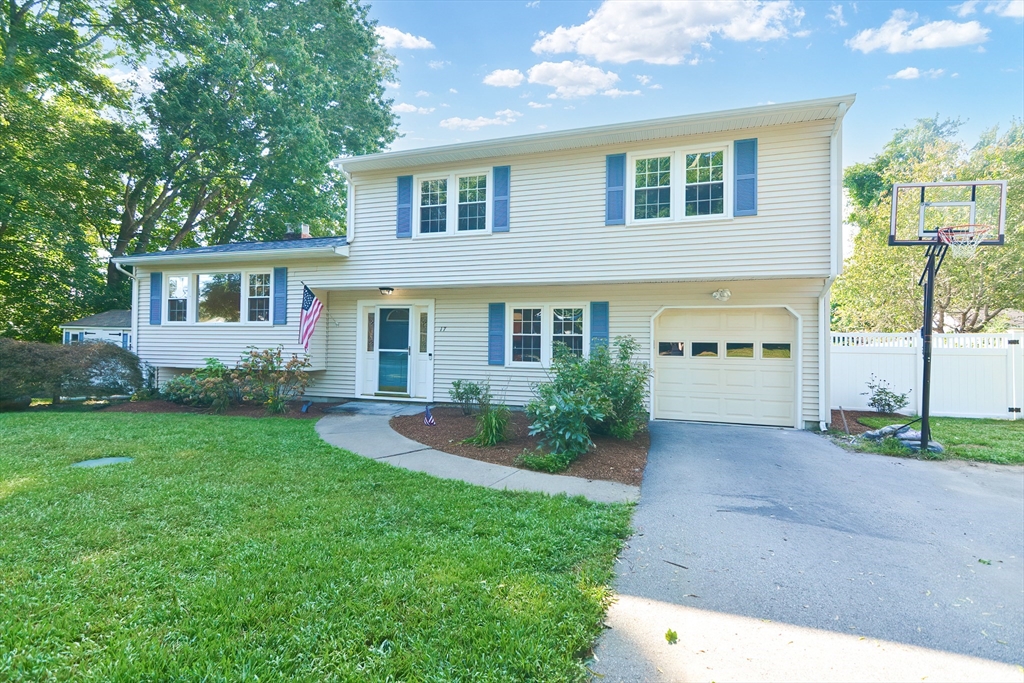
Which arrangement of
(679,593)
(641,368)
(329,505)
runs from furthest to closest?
(641,368) → (329,505) → (679,593)

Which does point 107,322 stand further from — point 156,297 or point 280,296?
point 280,296

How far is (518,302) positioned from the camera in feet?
32.6

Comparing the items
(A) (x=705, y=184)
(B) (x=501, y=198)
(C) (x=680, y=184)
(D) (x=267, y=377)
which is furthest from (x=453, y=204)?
(D) (x=267, y=377)

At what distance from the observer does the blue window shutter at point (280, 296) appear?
35.2 feet

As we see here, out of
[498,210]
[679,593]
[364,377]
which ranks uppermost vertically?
[498,210]

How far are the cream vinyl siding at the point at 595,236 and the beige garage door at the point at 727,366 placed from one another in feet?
3.86

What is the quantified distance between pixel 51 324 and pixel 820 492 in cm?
2461

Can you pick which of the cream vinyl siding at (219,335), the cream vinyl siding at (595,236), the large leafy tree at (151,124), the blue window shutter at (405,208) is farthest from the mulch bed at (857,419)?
the large leafy tree at (151,124)

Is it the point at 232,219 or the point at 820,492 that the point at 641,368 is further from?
the point at 232,219

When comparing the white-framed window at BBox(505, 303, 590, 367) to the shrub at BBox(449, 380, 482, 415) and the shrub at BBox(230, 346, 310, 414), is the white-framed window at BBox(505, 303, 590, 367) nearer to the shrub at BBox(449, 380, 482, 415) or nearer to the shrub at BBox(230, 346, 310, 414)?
the shrub at BBox(449, 380, 482, 415)

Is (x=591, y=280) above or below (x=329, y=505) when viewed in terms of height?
above

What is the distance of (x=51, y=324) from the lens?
17.7m

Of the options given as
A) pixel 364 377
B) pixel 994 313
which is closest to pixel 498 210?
pixel 364 377

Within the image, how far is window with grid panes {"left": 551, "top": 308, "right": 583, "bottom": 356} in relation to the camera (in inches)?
378
